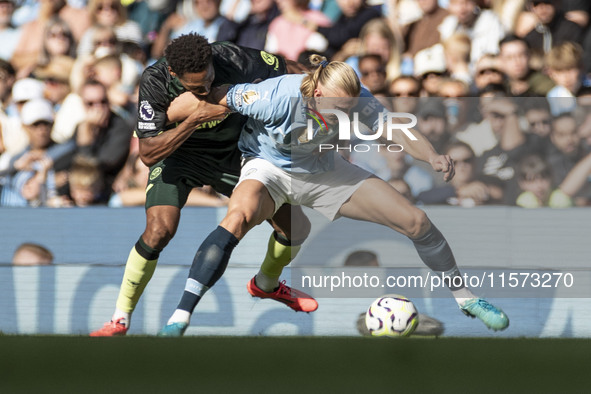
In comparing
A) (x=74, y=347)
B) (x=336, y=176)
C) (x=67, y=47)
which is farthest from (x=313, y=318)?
(x=67, y=47)

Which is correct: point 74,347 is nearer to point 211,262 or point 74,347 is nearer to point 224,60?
point 211,262

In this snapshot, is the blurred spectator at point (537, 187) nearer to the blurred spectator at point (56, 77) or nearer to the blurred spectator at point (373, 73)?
the blurred spectator at point (373, 73)

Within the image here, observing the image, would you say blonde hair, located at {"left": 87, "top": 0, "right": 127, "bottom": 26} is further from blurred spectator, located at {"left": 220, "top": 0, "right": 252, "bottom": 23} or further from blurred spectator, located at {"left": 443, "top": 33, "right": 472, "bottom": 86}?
blurred spectator, located at {"left": 443, "top": 33, "right": 472, "bottom": 86}

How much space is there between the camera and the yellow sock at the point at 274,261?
19.2 feet

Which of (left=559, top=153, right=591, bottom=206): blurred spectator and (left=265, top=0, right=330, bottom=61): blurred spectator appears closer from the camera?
(left=559, top=153, right=591, bottom=206): blurred spectator

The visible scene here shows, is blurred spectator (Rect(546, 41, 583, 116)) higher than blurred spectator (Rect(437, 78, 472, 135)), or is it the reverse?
blurred spectator (Rect(546, 41, 583, 116))

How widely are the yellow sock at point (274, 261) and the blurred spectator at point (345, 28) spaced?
2.20m

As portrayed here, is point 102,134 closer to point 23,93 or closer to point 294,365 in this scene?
point 23,93

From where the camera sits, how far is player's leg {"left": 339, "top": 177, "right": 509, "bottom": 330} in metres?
5.45

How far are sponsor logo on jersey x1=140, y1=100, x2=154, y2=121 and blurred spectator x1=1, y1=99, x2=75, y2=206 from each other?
94.8 inches

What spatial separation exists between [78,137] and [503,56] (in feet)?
11.6

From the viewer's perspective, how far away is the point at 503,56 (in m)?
6.96

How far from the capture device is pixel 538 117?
21.1 ft

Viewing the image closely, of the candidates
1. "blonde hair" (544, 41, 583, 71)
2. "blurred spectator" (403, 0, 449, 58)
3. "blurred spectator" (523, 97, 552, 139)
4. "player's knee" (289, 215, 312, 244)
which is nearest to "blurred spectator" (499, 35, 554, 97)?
"blonde hair" (544, 41, 583, 71)
